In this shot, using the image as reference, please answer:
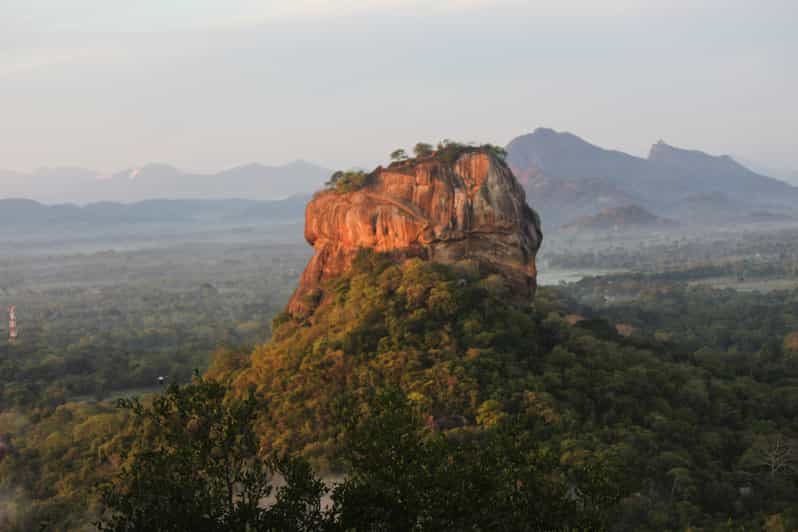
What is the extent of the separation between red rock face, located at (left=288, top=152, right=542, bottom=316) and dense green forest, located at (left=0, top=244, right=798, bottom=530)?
1527mm

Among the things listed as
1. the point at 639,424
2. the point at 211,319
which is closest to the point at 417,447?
the point at 639,424

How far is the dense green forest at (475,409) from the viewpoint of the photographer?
2608 cm

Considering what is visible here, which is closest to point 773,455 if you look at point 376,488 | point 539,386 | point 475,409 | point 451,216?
point 539,386

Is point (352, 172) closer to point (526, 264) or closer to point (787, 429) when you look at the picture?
point (526, 264)

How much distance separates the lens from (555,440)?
2819 cm

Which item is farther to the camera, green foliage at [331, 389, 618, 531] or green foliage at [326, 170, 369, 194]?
green foliage at [326, 170, 369, 194]

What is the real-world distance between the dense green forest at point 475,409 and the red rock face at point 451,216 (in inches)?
60.1

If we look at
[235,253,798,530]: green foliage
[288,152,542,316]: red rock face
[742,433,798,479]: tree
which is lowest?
[742,433,798,479]: tree

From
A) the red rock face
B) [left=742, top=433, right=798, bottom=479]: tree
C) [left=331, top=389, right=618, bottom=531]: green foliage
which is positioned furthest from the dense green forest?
the red rock face

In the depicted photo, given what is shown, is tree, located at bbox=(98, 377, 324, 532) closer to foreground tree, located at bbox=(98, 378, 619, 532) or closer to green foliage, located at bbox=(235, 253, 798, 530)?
foreground tree, located at bbox=(98, 378, 619, 532)

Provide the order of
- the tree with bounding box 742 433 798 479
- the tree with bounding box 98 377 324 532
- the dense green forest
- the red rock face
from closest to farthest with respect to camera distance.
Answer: the tree with bounding box 98 377 324 532
the dense green forest
the tree with bounding box 742 433 798 479
the red rock face

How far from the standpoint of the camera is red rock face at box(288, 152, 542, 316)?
132ft

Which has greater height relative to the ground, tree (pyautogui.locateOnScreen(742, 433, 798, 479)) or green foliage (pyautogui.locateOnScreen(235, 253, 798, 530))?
green foliage (pyautogui.locateOnScreen(235, 253, 798, 530))

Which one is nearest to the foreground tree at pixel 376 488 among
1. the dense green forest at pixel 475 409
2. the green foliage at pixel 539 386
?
the dense green forest at pixel 475 409
